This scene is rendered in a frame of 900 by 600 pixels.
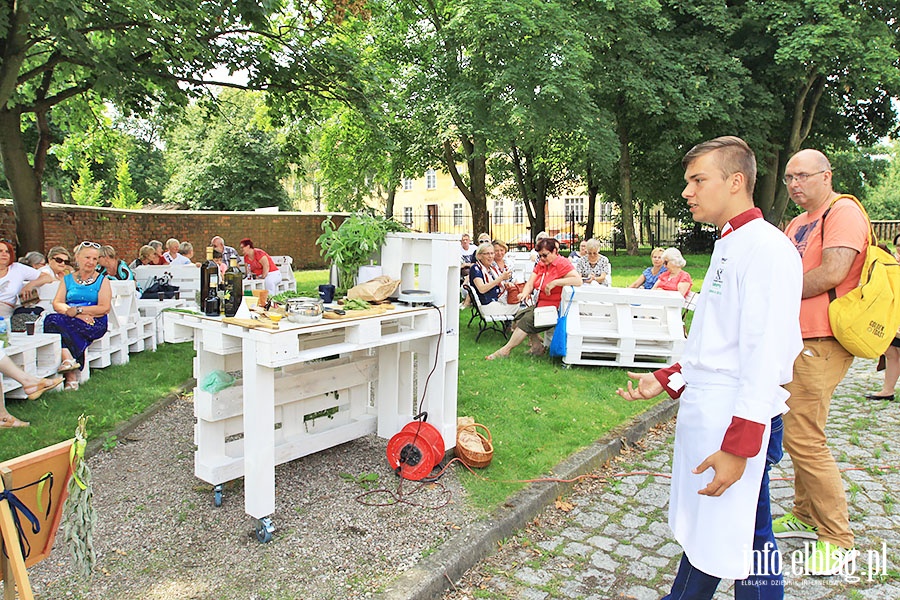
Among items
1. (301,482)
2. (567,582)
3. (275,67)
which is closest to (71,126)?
(275,67)

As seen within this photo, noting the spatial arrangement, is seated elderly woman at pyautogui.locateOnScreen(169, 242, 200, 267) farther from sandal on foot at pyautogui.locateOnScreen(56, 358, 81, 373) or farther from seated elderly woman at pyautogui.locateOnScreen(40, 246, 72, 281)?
sandal on foot at pyautogui.locateOnScreen(56, 358, 81, 373)

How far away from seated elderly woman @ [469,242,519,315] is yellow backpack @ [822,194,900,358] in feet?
18.8

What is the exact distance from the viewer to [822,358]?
3248 mm

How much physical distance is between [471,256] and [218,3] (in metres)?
6.31

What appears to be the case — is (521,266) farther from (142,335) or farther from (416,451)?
(416,451)

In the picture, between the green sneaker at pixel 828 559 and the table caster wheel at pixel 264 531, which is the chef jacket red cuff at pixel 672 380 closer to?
the green sneaker at pixel 828 559

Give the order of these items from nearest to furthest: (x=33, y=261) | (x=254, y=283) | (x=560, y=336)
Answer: (x=560, y=336), (x=33, y=261), (x=254, y=283)

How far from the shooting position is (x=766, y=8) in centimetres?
1902

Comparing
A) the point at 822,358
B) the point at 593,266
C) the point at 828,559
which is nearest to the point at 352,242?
the point at 822,358

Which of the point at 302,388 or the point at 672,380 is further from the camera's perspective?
the point at 302,388

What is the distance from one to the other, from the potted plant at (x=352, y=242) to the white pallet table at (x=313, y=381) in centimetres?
14

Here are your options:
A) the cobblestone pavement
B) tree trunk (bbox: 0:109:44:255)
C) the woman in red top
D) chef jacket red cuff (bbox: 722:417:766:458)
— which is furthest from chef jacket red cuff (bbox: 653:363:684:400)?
tree trunk (bbox: 0:109:44:255)

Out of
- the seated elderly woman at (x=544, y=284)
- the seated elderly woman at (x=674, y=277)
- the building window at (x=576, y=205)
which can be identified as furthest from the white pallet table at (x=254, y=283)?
the building window at (x=576, y=205)

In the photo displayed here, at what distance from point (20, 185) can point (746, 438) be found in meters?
11.6
